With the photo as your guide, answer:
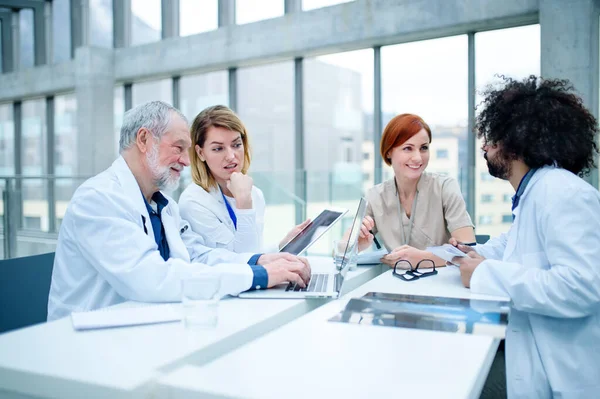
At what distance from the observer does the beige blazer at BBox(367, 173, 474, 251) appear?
8.78 feet

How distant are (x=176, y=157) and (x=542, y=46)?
4391mm

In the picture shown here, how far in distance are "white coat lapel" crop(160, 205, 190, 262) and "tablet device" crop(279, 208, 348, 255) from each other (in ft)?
1.37

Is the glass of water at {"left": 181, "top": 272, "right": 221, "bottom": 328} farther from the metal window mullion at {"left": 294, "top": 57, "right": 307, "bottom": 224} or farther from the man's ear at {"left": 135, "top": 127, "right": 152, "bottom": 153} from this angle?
the metal window mullion at {"left": 294, "top": 57, "right": 307, "bottom": 224}

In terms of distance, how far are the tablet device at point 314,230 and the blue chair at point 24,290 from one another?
1.09 metres

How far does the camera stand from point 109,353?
1128mm

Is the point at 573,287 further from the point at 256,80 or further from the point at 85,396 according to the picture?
the point at 256,80

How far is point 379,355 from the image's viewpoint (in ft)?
3.66

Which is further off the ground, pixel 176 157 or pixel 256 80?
pixel 256 80

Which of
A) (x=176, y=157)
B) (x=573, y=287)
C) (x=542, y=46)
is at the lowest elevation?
(x=573, y=287)

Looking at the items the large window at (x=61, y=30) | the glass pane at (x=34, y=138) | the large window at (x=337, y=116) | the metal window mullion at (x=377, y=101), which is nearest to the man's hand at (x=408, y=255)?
the large window at (x=337, y=116)

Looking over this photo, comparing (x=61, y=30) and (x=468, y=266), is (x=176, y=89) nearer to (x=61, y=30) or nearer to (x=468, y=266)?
(x=61, y=30)

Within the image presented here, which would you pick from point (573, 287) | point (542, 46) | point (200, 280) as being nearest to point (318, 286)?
point (200, 280)

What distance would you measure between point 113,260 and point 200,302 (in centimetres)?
41

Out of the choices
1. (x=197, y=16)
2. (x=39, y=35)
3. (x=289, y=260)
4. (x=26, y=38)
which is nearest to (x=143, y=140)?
(x=289, y=260)
